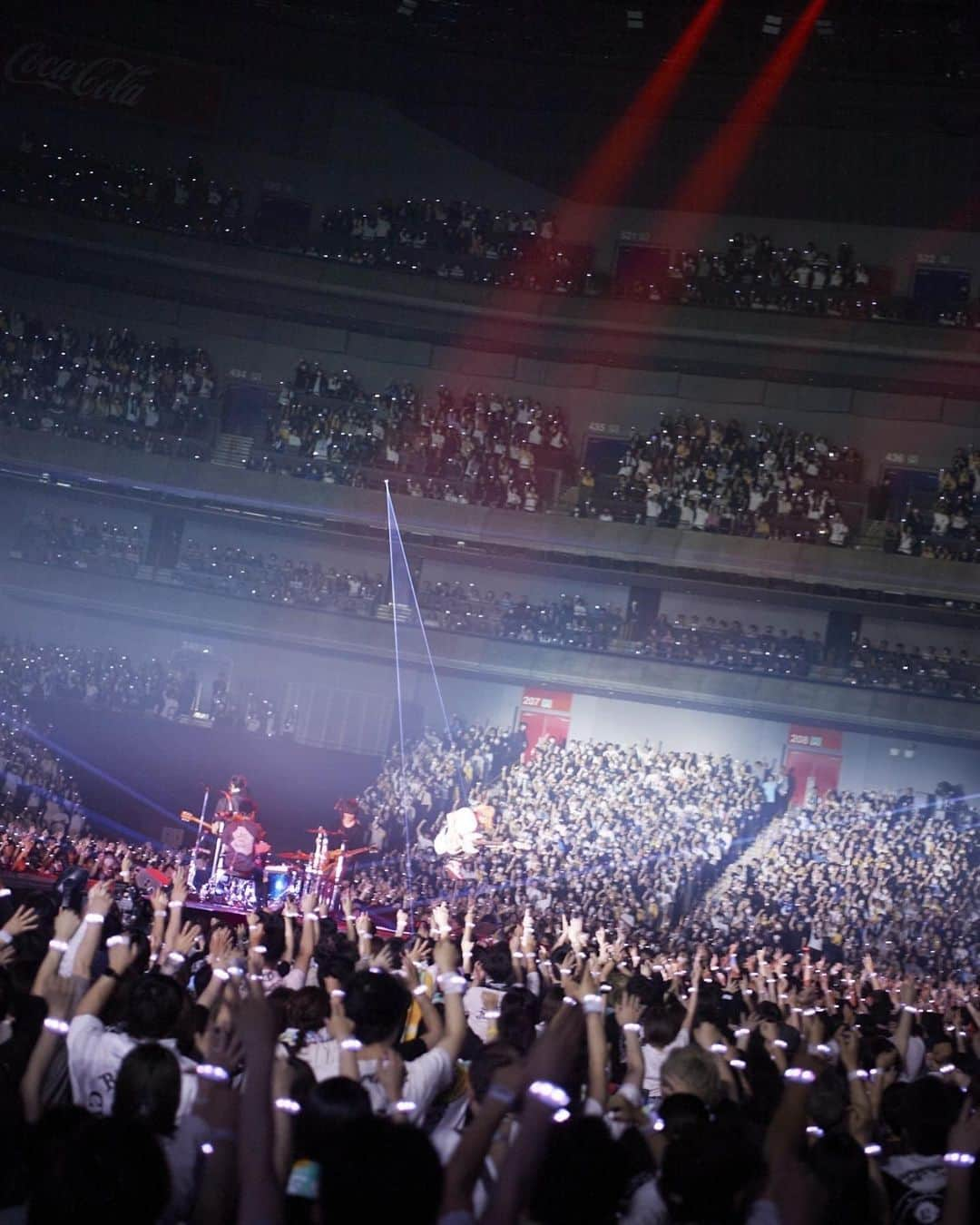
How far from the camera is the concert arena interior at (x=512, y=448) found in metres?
25.5

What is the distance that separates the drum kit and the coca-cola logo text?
2105 centimetres

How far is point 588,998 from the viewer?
4461 millimetres

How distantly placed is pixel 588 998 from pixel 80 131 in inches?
1348

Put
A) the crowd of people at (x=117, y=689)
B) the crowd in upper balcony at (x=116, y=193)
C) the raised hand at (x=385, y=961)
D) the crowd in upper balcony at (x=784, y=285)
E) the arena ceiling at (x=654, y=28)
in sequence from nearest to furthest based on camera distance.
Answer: the raised hand at (x=385, y=961) → the arena ceiling at (x=654, y=28) → the crowd of people at (x=117, y=689) → the crowd in upper balcony at (x=784, y=285) → the crowd in upper balcony at (x=116, y=193)

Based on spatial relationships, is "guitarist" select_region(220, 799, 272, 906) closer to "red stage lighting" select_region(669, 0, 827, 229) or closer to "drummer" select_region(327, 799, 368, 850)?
"drummer" select_region(327, 799, 368, 850)

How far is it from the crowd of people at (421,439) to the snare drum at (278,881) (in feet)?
41.8

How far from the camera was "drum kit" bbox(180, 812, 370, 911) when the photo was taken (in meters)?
18.9

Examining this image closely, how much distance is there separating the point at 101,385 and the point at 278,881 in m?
16.2

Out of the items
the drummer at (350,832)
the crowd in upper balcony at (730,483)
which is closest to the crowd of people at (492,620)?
the crowd in upper balcony at (730,483)

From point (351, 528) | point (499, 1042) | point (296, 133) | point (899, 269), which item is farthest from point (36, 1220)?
point (296, 133)

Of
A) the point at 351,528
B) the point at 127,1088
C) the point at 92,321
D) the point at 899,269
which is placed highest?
the point at 899,269

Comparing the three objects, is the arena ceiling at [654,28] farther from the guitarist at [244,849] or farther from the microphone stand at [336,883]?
the guitarist at [244,849]

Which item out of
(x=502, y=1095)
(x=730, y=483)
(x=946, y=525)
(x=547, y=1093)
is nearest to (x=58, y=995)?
(x=502, y=1095)

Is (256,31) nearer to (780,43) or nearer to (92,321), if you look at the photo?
(92,321)
